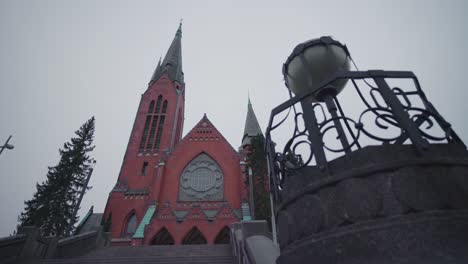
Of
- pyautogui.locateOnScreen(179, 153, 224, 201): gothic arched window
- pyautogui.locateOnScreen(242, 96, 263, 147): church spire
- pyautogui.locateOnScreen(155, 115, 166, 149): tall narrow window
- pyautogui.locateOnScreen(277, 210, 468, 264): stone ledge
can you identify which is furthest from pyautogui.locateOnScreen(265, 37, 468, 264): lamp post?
pyautogui.locateOnScreen(242, 96, 263, 147): church spire

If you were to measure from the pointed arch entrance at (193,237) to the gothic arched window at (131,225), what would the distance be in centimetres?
453

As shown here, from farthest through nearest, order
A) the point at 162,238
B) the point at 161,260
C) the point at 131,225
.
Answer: the point at 131,225 → the point at 162,238 → the point at 161,260

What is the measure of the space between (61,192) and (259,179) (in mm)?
16534

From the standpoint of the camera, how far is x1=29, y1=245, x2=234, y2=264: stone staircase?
8.23 metres

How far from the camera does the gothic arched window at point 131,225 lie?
1784 cm

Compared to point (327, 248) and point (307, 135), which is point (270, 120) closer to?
point (307, 135)

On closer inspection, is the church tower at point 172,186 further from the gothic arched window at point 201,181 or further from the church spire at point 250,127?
the church spire at point 250,127

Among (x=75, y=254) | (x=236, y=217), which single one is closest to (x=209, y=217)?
(x=236, y=217)

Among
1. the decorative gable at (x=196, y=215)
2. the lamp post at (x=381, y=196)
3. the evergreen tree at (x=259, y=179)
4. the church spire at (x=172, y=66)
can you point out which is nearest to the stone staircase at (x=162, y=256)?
the decorative gable at (x=196, y=215)

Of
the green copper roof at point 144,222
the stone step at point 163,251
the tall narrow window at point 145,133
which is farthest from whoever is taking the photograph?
the tall narrow window at point 145,133

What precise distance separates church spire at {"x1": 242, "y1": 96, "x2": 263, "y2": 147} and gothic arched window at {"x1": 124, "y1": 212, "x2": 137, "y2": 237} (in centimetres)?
1490

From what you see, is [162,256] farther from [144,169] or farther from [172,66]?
[172,66]

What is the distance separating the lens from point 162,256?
9.01 metres

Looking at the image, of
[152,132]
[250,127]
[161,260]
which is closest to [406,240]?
[161,260]
